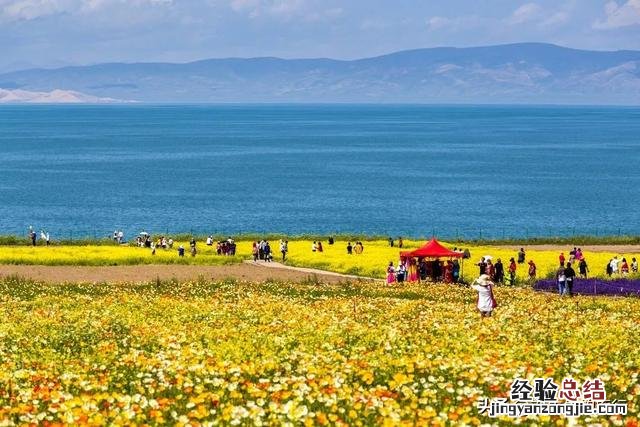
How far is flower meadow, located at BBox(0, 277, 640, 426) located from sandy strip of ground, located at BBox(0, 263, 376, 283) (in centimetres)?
1755

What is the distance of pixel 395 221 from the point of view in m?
115

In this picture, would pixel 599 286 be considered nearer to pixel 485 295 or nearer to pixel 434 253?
pixel 434 253

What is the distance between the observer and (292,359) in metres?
17.7

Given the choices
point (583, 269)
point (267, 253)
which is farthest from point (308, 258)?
point (583, 269)

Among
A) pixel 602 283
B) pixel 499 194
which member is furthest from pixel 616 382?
pixel 499 194

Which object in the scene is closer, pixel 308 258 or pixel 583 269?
pixel 583 269

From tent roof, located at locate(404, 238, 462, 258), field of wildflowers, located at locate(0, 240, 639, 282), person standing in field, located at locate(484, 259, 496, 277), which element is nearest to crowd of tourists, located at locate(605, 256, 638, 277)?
field of wildflowers, located at locate(0, 240, 639, 282)

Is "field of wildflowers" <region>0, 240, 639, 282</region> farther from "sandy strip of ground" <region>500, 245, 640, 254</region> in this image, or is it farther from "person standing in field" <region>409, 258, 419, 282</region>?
"sandy strip of ground" <region>500, 245, 640, 254</region>

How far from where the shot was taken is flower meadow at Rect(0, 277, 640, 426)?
1373 cm

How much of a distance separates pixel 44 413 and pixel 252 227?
96.0 metres

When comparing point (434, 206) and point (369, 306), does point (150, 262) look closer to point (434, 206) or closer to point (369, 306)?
point (369, 306)

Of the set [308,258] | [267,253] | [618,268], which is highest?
[267,253]

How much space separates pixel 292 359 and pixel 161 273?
33548 millimetres

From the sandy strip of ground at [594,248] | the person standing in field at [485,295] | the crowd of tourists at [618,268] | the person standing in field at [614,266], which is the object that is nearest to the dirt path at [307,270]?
the crowd of tourists at [618,268]
